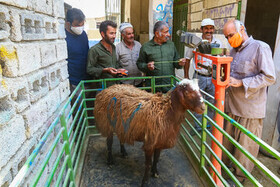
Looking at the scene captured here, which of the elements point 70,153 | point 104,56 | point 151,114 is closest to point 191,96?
point 151,114

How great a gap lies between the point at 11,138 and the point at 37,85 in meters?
0.74

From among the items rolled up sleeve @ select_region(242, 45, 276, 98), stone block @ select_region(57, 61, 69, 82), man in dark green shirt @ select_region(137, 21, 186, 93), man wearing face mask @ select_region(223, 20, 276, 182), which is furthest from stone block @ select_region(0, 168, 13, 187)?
man in dark green shirt @ select_region(137, 21, 186, 93)

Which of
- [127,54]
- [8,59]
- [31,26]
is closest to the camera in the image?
[8,59]

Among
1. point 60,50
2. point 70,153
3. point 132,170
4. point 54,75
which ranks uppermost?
point 60,50

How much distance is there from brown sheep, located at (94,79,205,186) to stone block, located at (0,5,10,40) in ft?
5.98

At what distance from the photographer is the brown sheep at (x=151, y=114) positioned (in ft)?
8.60

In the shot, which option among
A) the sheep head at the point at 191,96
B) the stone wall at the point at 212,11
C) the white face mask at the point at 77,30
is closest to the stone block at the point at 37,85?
the sheep head at the point at 191,96

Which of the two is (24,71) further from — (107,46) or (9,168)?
(107,46)

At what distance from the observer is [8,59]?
1.57 m

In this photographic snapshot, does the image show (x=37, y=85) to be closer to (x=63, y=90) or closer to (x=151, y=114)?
(x=63, y=90)

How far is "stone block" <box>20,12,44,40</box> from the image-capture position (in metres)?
1.82

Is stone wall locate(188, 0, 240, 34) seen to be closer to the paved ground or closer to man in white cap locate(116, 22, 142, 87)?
man in white cap locate(116, 22, 142, 87)

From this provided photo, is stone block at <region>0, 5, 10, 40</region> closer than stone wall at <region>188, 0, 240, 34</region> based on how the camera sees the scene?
Yes

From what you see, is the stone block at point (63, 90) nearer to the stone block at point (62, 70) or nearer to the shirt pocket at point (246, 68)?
the stone block at point (62, 70)
